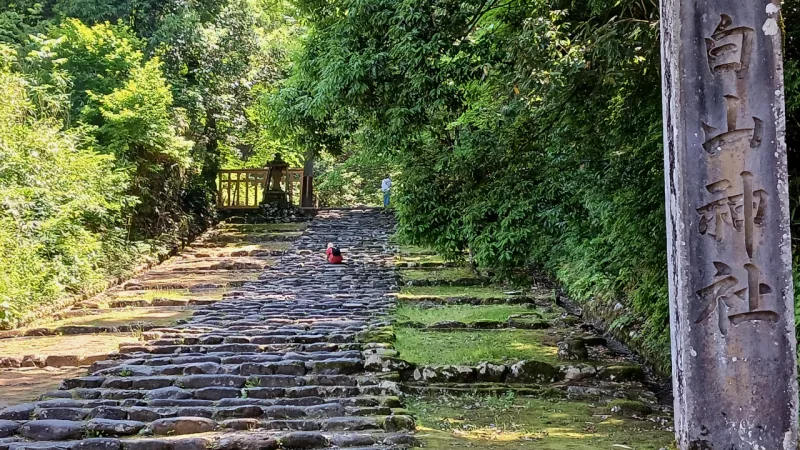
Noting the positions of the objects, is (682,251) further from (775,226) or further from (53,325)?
(53,325)

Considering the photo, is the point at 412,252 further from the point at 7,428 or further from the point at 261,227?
the point at 7,428

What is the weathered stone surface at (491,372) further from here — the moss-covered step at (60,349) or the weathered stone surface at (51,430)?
the moss-covered step at (60,349)

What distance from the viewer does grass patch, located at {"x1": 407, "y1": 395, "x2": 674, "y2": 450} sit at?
18.6 ft

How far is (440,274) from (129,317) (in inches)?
294

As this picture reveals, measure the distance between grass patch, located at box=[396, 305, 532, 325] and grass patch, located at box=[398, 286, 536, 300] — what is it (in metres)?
0.77

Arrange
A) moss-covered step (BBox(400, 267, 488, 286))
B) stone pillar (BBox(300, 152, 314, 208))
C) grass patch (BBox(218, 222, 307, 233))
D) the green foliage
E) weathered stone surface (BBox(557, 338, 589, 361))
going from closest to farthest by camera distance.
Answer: weathered stone surface (BBox(557, 338, 589, 361))
the green foliage
moss-covered step (BBox(400, 267, 488, 286))
grass patch (BBox(218, 222, 307, 233))
stone pillar (BBox(300, 152, 314, 208))

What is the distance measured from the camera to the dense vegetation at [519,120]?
236 inches

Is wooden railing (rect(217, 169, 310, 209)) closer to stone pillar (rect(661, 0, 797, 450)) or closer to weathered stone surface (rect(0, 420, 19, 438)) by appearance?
weathered stone surface (rect(0, 420, 19, 438))

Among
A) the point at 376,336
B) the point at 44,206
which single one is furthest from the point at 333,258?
the point at 376,336

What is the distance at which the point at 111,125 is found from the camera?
1541 centimetres

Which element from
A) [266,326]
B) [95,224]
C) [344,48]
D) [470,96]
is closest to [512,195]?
[470,96]

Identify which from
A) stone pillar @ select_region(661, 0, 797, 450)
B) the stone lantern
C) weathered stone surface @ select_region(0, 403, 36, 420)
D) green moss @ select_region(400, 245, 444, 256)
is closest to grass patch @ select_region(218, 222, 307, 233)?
the stone lantern

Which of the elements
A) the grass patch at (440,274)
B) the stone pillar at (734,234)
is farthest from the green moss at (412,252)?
the stone pillar at (734,234)

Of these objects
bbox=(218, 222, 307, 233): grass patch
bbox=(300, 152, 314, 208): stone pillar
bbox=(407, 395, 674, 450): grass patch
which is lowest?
bbox=(407, 395, 674, 450): grass patch
